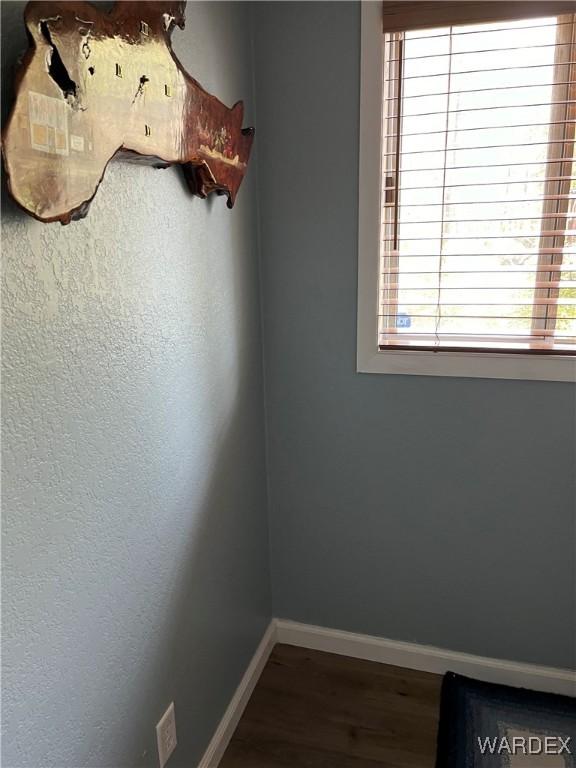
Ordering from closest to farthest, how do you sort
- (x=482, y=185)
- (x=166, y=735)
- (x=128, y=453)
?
(x=128, y=453) < (x=166, y=735) < (x=482, y=185)

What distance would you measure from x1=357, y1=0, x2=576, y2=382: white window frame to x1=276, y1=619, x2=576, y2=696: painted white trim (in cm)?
91

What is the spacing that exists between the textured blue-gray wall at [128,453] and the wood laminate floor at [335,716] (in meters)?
0.17

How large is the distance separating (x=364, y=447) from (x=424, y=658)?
2.39ft

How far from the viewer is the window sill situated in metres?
1.61

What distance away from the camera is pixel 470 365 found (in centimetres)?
167

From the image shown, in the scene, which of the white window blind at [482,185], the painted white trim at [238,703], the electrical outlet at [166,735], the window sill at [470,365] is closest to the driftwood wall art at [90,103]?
the white window blind at [482,185]

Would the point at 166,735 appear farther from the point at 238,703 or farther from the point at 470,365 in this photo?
the point at 470,365

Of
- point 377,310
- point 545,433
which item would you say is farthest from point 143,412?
point 545,433

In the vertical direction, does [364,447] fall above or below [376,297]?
below

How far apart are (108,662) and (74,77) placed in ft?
3.23

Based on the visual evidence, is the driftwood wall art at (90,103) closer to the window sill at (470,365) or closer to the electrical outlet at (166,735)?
the window sill at (470,365)

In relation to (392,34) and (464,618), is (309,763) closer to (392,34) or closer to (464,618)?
(464,618)

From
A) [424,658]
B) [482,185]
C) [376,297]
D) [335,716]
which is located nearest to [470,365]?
[376,297]

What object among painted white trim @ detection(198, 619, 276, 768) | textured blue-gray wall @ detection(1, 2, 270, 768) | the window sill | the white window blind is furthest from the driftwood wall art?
painted white trim @ detection(198, 619, 276, 768)
